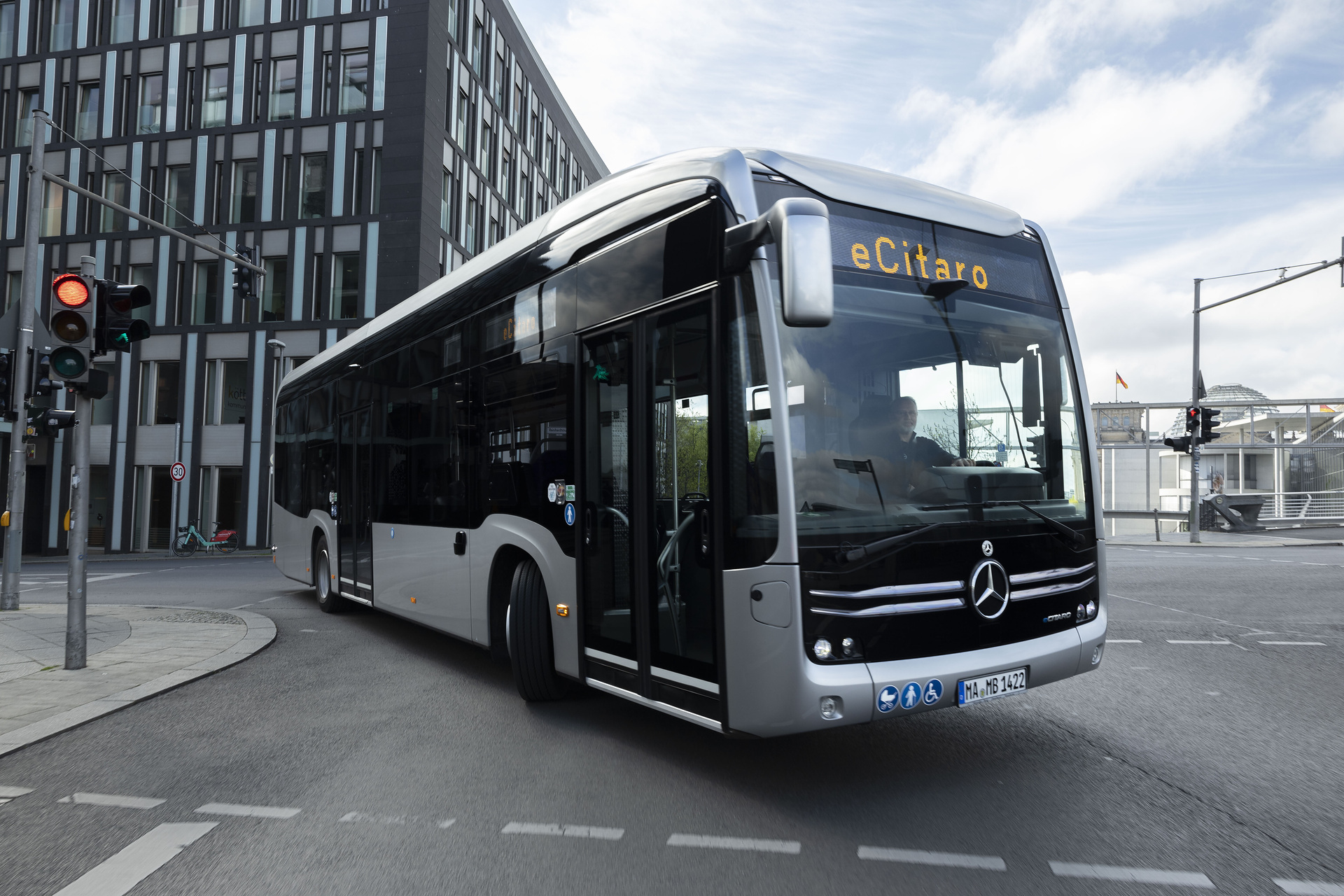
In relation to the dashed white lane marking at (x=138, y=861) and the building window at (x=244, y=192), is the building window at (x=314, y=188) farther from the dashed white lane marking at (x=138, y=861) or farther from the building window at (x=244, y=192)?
the dashed white lane marking at (x=138, y=861)

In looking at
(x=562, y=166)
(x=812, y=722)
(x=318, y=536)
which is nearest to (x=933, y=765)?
(x=812, y=722)

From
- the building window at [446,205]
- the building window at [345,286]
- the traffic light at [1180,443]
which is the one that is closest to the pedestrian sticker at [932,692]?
the traffic light at [1180,443]

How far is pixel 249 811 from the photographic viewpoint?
14.1 feet

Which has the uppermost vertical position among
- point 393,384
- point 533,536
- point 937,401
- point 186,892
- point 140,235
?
point 140,235

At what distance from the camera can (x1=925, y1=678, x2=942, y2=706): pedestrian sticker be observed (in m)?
4.12

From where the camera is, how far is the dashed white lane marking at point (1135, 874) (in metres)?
3.32

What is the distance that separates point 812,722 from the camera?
395cm

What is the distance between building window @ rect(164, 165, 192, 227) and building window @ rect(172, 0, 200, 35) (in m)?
4.94

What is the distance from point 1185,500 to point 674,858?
139ft

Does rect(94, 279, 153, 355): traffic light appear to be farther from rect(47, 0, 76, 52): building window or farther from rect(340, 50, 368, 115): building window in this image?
rect(47, 0, 76, 52): building window

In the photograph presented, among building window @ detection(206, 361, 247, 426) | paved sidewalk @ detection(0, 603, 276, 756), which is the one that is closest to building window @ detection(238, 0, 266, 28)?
building window @ detection(206, 361, 247, 426)

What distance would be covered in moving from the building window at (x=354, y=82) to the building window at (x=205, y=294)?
733cm

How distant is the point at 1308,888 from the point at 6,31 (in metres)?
46.1

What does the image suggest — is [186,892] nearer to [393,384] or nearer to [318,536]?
[393,384]
